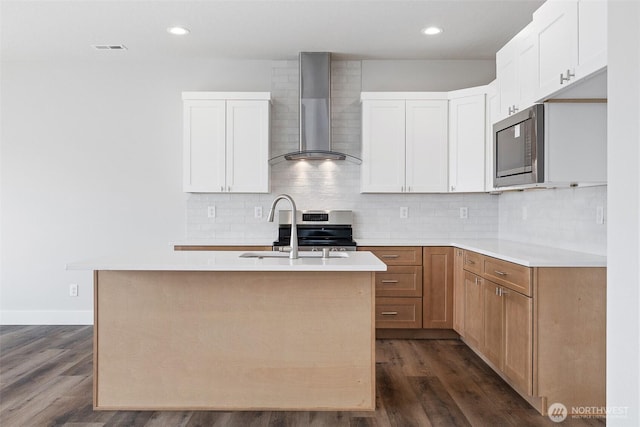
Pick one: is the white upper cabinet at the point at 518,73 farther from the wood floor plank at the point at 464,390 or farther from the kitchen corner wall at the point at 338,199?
the wood floor plank at the point at 464,390

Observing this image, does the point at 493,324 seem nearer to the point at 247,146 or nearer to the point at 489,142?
the point at 489,142

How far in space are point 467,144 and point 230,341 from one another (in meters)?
2.85

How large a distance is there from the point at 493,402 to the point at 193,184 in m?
3.10

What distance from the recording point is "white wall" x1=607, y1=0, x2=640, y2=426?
97 centimetres

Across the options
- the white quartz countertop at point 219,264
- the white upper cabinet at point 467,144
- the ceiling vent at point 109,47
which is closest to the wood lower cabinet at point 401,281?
the white upper cabinet at point 467,144

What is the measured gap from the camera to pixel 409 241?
175 inches

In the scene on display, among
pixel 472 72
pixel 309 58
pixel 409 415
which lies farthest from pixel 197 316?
pixel 472 72

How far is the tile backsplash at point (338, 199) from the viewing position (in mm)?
4883

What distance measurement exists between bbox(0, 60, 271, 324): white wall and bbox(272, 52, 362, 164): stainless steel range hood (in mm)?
493

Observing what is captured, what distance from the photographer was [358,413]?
2727 millimetres

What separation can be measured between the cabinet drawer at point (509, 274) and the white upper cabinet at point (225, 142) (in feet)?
7.08

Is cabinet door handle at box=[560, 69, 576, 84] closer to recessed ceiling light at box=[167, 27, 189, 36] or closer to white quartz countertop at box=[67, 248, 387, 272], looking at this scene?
white quartz countertop at box=[67, 248, 387, 272]

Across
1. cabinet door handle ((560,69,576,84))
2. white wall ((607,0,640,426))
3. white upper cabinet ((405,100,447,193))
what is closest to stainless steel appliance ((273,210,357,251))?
white upper cabinet ((405,100,447,193))

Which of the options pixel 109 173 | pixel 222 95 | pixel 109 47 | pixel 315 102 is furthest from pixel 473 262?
pixel 109 47
